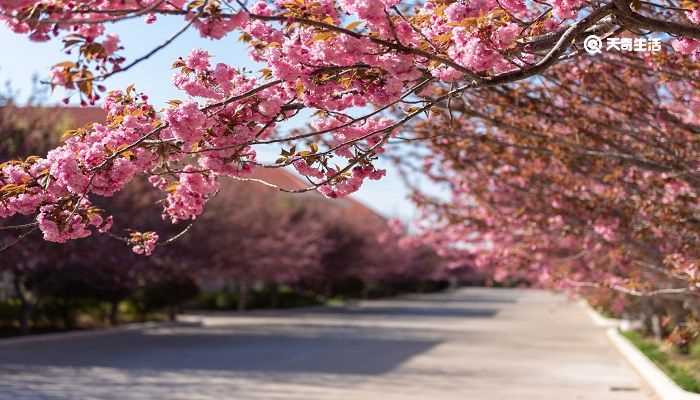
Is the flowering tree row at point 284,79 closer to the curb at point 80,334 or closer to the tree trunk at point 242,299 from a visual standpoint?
the curb at point 80,334

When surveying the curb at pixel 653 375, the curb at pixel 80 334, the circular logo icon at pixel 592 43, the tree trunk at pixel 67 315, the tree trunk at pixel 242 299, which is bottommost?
the curb at pixel 653 375

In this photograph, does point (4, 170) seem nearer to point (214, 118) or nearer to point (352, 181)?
point (214, 118)

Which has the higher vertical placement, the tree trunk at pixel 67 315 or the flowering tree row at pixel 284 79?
the flowering tree row at pixel 284 79

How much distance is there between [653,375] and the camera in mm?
15250

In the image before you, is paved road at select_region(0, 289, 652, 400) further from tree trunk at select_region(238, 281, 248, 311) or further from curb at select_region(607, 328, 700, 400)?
tree trunk at select_region(238, 281, 248, 311)

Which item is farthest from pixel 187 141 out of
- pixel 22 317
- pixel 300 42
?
pixel 22 317

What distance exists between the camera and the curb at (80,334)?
882 inches

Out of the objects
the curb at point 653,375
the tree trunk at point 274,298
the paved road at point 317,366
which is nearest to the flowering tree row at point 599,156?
the curb at point 653,375

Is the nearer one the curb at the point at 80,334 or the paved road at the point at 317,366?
the paved road at the point at 317,366

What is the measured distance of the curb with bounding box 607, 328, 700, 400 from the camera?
1238 cm

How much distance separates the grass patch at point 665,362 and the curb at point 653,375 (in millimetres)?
167

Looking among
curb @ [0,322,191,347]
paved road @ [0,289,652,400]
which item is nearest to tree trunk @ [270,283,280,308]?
curb @ [0,322,191,347]

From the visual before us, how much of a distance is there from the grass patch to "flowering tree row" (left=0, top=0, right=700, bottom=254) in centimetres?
881

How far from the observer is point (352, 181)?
21.3ft
